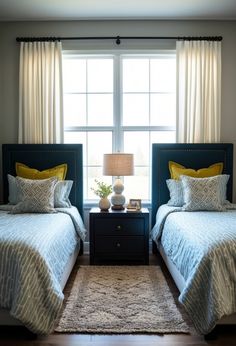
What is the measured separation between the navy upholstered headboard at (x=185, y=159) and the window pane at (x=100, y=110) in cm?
71

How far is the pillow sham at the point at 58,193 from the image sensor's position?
3.74m

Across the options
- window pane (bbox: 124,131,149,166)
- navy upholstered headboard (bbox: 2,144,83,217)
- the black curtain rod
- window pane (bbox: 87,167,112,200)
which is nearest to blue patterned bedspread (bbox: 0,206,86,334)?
navy upholstered headboard (bbox: 2,144,83,217)

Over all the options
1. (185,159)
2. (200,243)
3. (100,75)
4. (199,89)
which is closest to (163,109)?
(199,89)

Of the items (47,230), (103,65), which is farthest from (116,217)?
(103,65)

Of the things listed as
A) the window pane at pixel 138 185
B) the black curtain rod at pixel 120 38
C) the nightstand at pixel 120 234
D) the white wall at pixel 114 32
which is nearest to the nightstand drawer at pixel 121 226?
the nightstand at pixel 120 234

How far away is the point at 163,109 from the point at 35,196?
1973 mm

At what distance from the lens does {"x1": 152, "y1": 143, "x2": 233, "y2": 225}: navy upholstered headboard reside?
408 cm

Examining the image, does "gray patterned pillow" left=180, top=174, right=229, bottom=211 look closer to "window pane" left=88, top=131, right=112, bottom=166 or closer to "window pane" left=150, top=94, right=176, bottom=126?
"window pane" left=150, top=94, right=176, bottom=126

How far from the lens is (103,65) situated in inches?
168

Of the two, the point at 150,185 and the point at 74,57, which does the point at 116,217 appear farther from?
the point at 74,57

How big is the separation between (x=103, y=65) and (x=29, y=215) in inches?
84.2

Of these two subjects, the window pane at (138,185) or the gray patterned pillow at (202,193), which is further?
the window pane at (138,185)

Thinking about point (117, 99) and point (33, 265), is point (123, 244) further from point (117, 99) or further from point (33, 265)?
point (117, 99)

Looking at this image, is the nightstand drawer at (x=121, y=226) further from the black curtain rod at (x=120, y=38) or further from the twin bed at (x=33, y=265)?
the black curtain rod at (x=120, y=38)
